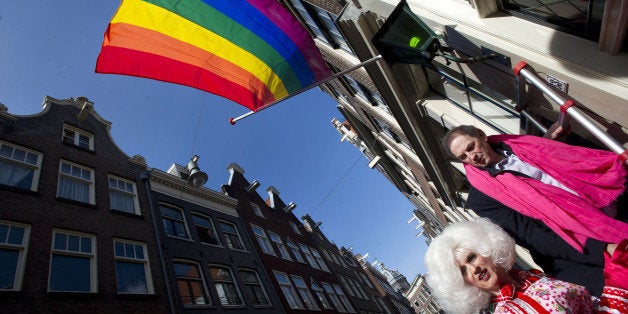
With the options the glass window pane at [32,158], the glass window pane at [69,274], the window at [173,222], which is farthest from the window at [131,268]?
the glass window pane at [32,158]

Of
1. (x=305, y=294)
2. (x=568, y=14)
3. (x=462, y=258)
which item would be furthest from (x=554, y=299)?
(x=305, y=294)

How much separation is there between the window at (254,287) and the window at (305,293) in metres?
3.85

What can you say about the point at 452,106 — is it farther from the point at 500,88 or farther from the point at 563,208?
the point at 563,208

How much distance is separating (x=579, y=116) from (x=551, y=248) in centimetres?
89

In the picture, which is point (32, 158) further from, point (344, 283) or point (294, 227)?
point (344, 283)

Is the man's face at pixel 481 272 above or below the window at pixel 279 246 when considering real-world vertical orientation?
below

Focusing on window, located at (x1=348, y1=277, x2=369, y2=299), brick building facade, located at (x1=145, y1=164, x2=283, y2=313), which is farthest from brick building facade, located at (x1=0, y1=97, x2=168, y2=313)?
window, located at (x1=348, y1=277, x2=369, y2=299)

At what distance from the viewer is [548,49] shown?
3.67 metres

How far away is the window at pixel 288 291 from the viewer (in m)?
18.7

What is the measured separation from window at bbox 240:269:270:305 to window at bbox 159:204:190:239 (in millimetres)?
3610

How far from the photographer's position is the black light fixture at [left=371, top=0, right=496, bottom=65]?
14.2ft

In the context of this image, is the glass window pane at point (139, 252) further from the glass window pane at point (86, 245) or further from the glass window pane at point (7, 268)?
the glass window pane at point (7, 268)

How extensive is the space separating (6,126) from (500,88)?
1457 centimetres

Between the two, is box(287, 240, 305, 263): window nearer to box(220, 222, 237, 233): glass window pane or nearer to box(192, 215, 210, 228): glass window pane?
box(220, 222, 237, 233): glass window pane
